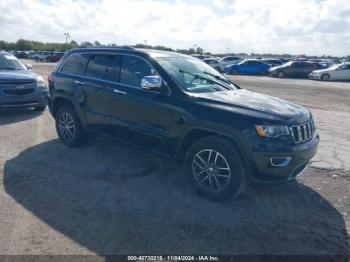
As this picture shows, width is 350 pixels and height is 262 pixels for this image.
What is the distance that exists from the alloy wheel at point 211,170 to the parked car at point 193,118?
1 cm

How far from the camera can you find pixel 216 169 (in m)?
4.05

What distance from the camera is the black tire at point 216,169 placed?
12.7ft

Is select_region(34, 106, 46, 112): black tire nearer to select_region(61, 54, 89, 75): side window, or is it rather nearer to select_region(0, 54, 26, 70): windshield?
select_region(0, 54, 26, 70): windshield

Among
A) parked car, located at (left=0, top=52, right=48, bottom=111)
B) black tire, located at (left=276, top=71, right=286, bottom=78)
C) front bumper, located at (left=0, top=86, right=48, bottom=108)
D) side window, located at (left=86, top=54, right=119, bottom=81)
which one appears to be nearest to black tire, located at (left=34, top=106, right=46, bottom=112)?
parked car, located at (left=0, top=52, right=48, bottom=111)

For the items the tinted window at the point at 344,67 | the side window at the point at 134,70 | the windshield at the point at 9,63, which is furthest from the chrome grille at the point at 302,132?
the tinted window at the point at 344,67

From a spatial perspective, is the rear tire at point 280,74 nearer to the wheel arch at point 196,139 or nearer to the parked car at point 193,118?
the parked car at point 193,118

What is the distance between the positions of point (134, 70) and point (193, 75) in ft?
2.95

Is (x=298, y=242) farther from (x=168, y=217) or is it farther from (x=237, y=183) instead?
(x=168, y=217)

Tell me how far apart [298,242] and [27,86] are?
7.74 metres

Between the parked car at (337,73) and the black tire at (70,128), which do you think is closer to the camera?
the black tire at (70,128)

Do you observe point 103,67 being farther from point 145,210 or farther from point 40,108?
point 40,108

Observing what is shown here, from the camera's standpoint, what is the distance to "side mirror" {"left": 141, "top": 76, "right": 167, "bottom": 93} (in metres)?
4.20

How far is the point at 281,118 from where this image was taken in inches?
148

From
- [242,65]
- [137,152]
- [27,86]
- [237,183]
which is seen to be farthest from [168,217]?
[242,65]
